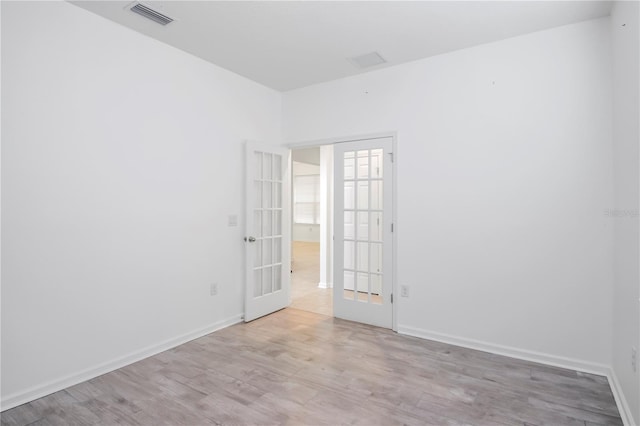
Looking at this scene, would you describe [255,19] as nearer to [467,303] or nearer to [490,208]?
[490,208]

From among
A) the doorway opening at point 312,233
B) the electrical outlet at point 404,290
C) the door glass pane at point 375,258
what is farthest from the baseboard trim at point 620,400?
the doorway opening at point 312,233

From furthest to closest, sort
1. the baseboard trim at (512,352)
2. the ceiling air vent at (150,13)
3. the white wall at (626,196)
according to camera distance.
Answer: the baseboard trim at (512,352) < the ceiling air vent at (150,13) < the white wall at (626,196)

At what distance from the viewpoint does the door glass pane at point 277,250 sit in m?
4.29

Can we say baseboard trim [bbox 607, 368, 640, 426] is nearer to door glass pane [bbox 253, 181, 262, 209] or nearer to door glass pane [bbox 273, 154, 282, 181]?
door glass pane [bbox 253, 181, 262, 209]

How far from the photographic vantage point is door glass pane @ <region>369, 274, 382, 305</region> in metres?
3.81

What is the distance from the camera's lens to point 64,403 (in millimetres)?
2270

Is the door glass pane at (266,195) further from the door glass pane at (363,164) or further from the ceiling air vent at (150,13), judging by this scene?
the ceiling air vent at (150,13)

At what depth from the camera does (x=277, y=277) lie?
14.2 ft

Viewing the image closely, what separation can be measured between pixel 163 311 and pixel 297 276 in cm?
344

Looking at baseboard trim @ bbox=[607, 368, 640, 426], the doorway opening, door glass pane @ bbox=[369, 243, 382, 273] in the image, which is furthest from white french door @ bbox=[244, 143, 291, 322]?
baseboard trim @ bbox=[607, 368, 640, 426]

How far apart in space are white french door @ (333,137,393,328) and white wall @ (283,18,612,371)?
169 millimetres

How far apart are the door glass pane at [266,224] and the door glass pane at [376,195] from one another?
1.27 meters

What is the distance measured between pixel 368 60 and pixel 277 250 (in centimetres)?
240

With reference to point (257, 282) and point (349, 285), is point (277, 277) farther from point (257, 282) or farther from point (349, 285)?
point (349, 285)
